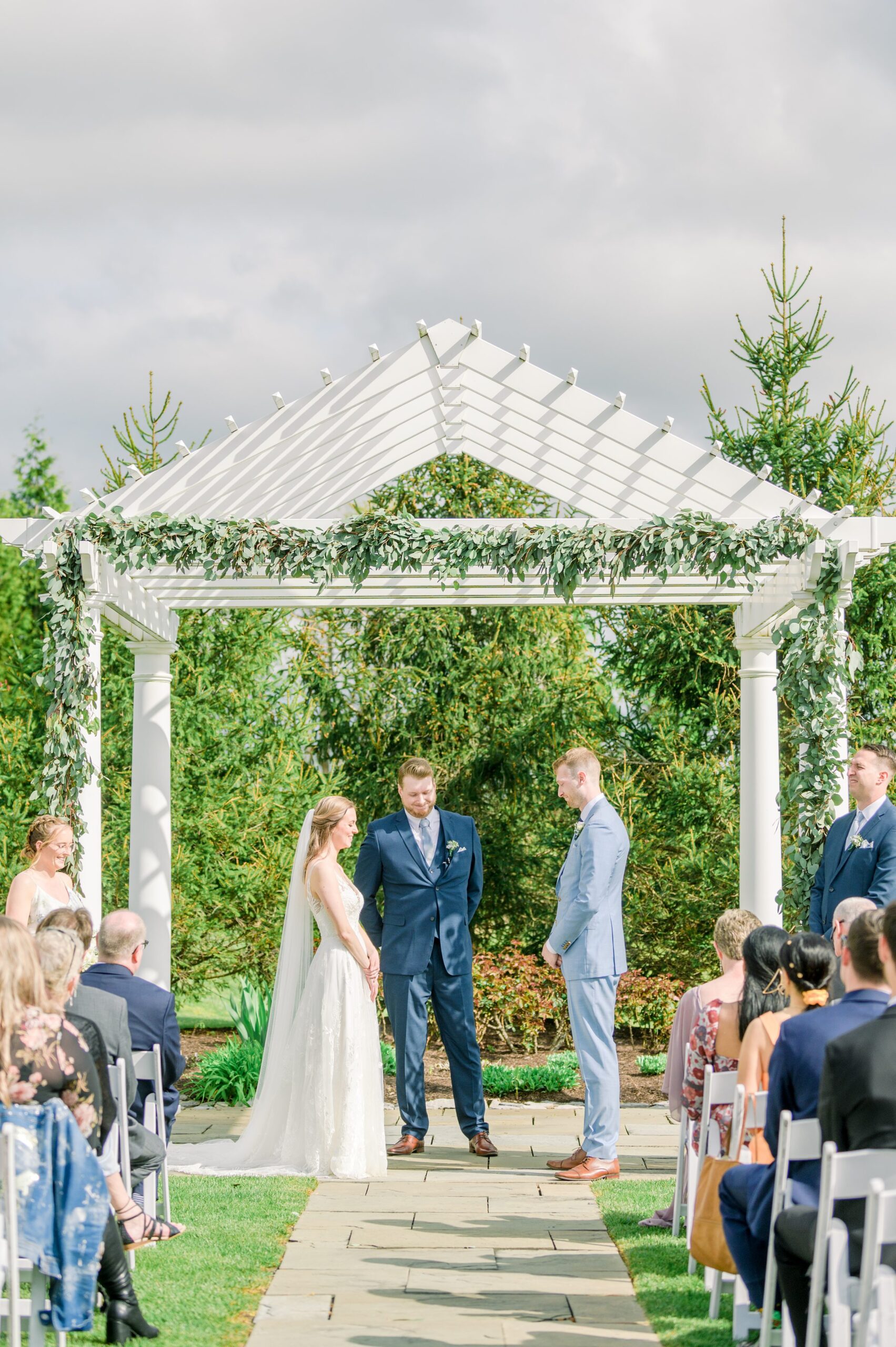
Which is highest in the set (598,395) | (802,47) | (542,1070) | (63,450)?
(63,450)

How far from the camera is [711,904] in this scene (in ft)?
35.9

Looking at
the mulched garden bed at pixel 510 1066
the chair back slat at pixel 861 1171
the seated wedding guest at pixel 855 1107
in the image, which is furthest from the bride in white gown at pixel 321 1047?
the chair back slat at pixel 861 1171

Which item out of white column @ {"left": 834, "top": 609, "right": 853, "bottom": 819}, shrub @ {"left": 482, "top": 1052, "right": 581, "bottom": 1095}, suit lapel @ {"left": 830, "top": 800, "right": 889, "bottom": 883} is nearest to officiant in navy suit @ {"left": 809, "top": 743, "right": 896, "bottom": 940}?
suit lapel @ {"left": 830, "top": 800, "right": 889, "bottom": 883}

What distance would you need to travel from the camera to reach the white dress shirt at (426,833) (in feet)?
23.7

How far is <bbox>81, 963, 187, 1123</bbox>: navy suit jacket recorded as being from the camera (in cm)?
498

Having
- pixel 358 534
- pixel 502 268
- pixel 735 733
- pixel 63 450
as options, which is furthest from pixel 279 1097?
pixel 63 450

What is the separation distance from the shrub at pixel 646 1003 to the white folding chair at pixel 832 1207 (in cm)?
726

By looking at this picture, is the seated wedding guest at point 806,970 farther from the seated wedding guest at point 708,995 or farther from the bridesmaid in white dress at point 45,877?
the bridesmaid in white dress at point 45,877

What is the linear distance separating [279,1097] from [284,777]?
5.02 meters

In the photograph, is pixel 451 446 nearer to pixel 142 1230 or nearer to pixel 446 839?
pixel 446 839

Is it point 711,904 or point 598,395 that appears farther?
point 711,904

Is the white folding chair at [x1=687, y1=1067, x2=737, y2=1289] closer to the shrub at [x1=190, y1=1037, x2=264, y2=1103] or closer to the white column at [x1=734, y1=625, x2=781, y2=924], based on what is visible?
the white column at [x1=734, y1=625, x2=781, y2=924]

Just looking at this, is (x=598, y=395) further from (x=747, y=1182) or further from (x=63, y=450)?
(x=63, y=450)

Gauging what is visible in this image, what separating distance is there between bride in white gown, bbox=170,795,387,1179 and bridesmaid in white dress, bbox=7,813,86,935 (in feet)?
3.68
